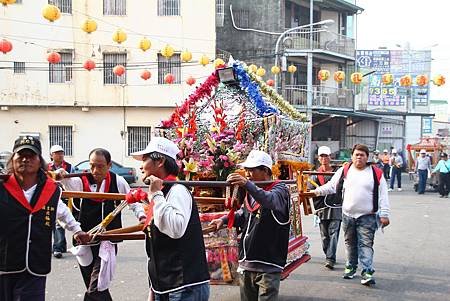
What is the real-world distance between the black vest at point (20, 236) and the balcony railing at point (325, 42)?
90.8 feet

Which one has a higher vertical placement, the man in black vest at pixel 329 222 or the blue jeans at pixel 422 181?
the man in black vest at pixel 329 222

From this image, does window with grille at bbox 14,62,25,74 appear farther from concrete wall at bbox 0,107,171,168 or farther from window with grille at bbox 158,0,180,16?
window with grille at bbox 158,0,180,16

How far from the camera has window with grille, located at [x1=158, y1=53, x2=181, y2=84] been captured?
88.2 ft

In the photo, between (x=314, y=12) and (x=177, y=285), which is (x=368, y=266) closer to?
(x=177, y=285)

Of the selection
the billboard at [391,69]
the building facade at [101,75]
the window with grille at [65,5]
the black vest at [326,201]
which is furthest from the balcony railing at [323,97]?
the black vest at [326,201]

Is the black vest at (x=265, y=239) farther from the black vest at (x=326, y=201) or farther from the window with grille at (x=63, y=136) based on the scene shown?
the window with grille at (x=63, y=136)

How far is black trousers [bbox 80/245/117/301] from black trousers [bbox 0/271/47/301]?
3.70 feet

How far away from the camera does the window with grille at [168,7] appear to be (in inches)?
1060

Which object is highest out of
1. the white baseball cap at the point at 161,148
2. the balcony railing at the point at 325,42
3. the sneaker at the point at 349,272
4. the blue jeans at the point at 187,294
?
the balcony railing at the point at 325,42

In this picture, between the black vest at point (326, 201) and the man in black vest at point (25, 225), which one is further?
the black vest at point (326, 201)

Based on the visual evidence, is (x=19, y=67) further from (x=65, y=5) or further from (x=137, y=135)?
(x=137, y=135)

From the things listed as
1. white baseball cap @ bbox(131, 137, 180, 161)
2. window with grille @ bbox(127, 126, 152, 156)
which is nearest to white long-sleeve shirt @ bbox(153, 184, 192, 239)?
white baseball cap @ bbox(131, 137, 180, 161)

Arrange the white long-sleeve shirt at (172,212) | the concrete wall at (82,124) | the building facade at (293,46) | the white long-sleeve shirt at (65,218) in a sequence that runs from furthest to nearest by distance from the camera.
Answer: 1. the building facade at (293,46)
2. the concrete wall at (82,124)
3. the white long-sleeve shirt at (65,218)
4. the white long-sleeve shirt at (172,212)

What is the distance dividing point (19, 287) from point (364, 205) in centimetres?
475
